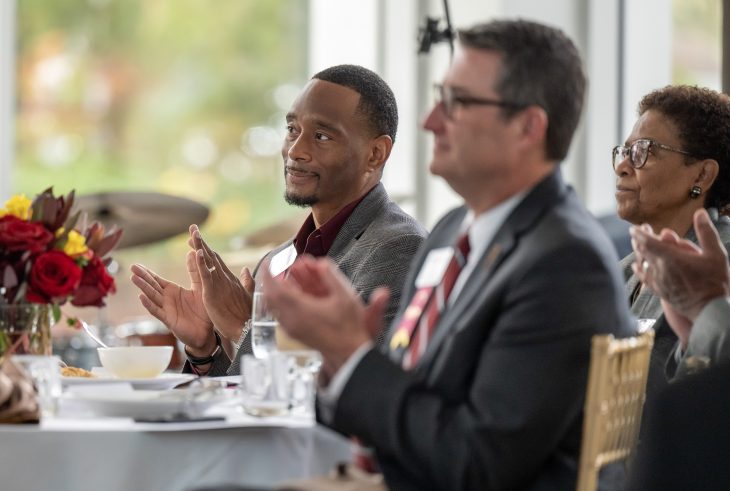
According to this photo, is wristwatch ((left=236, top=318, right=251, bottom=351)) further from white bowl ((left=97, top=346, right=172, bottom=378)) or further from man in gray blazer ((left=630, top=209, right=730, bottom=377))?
man in gray blazer ((left=630, top=209, right=730, bottom=377))

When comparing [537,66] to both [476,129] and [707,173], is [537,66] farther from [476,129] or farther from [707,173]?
[707,173]

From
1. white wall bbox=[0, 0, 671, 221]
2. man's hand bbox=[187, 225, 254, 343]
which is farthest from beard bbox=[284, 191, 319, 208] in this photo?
white wall bbox=[0, 0, 671, 221]

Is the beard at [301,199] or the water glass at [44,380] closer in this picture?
the water glass at [44,380]

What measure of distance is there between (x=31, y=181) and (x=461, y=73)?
6.32 m

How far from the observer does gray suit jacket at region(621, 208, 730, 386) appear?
2.56 m

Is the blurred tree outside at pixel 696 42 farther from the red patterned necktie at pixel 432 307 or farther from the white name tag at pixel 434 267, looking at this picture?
the red patterned necktie at pixel 432 307

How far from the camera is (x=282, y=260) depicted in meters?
3.40

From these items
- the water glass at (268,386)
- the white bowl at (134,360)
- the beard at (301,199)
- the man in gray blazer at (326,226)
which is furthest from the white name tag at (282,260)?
the water glass at (268,386)

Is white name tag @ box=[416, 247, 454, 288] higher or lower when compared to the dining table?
higher

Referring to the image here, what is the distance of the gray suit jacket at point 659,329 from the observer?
2.56 m

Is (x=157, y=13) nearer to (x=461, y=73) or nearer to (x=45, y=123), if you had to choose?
(x=45, y=123)

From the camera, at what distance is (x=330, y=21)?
7.87 m

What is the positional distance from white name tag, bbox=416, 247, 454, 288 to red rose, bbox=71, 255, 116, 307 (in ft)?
1.95

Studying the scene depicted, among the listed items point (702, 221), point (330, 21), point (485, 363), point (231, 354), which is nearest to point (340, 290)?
point (485, 363)
